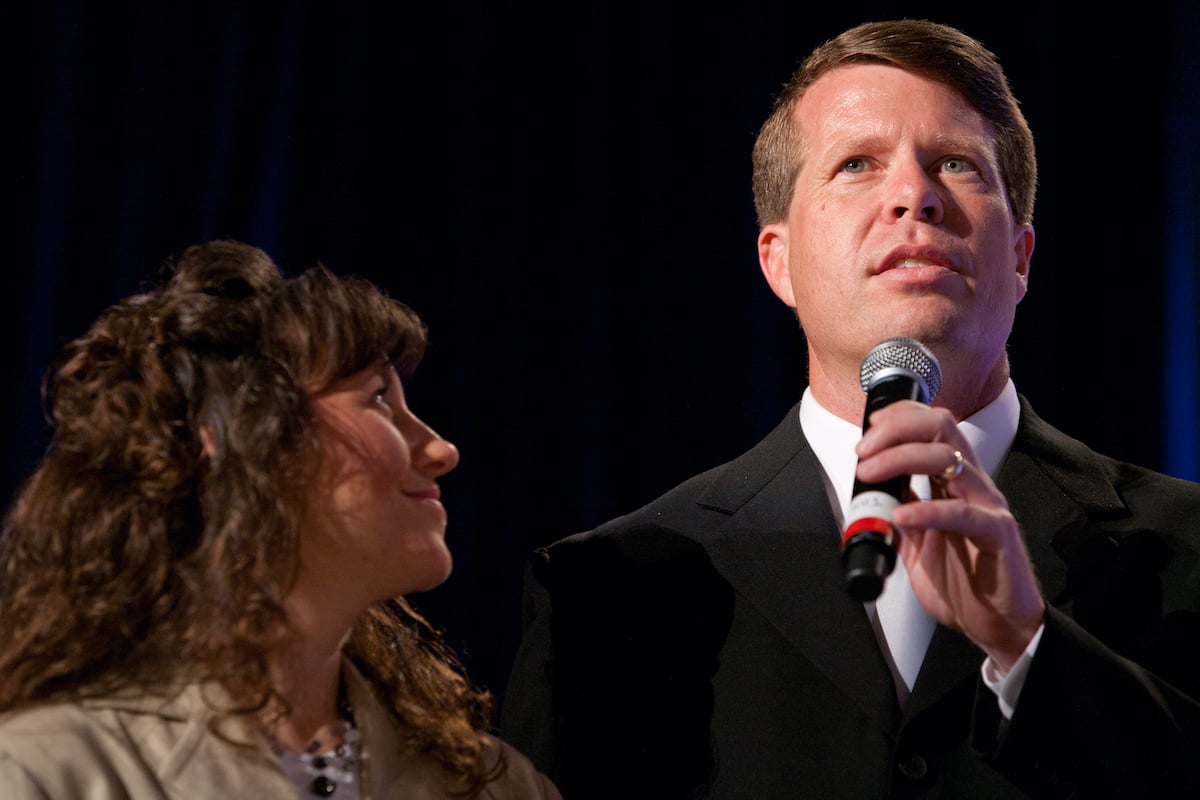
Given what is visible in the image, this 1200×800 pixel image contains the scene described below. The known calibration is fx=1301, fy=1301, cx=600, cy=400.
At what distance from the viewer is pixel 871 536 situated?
1.33 m

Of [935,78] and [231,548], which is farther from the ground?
[935,78]

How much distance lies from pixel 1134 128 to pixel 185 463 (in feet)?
8.82

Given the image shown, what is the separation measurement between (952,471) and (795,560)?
50 cm

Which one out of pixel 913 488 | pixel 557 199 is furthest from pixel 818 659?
pixel 557 199

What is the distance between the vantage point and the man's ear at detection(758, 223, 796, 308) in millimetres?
2307

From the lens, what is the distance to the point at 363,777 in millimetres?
1680

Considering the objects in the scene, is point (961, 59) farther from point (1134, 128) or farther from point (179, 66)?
point (179, 66)

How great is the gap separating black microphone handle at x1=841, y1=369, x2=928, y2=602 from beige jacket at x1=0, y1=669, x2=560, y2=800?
72 cm

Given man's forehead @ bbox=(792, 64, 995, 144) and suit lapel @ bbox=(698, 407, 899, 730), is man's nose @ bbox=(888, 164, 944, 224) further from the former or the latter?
suit lapel @ bbox=(698, 407, 899, 730)

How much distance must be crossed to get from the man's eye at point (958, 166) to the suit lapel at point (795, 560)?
476 mm

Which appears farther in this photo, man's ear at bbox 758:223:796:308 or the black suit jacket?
man's ear at bbox 758:223:796:308

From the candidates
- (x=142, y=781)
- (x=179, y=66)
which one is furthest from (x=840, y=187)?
(x=179, y=66)

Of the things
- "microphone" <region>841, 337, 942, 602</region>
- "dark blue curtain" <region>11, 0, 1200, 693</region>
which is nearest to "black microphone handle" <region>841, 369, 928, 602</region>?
"microphone" <region>841, 337, 942, 602</region>

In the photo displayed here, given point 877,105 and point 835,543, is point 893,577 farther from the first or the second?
point 877,105
